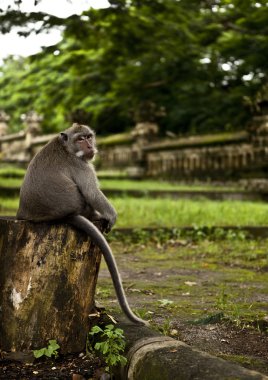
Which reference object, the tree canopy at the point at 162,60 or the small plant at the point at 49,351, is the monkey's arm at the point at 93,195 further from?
the tree canopy at the point at 162,60

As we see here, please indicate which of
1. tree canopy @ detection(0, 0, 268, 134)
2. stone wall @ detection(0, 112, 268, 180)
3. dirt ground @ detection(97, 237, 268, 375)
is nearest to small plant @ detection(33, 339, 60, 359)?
dirt ground @ detection(97, 237, 268, 375)

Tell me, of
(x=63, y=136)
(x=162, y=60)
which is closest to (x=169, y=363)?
(x=63, y=136)

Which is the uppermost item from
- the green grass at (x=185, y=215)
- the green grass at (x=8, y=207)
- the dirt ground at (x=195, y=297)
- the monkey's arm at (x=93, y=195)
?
the monkey's arm at (x=93, y=195)

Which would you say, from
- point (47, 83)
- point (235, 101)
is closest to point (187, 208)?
point (235, 101)

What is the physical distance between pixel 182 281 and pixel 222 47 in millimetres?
10235

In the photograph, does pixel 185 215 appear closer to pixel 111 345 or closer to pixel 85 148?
pixel 85 148

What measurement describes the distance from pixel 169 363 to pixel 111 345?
56 centimetres

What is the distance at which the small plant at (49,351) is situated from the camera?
337 centimetres

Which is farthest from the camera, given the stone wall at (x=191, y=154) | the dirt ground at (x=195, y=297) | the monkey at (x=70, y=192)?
the stone wall at (x=191, y=154)

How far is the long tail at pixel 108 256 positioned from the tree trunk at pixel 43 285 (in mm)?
63

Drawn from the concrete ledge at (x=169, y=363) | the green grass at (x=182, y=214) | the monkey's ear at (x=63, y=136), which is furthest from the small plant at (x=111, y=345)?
the green grass at (x=182, y=214)

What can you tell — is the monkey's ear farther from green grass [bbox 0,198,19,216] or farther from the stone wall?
the stone wall

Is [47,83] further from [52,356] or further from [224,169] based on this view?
[52,356]

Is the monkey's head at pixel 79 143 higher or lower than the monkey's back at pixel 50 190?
higher
